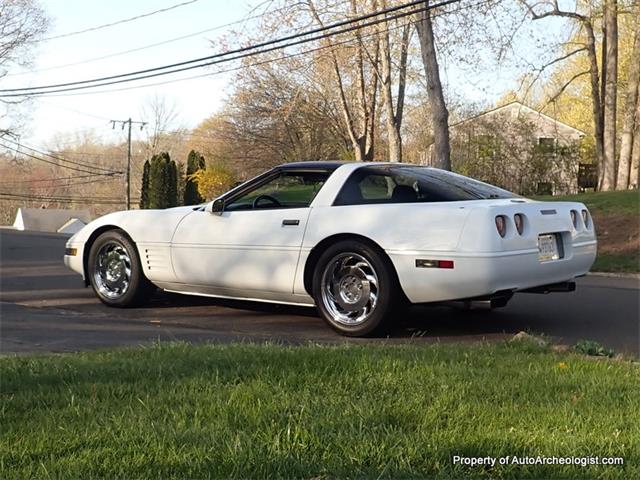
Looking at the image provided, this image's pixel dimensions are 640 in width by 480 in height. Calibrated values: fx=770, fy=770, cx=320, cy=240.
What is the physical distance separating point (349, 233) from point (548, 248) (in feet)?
5.28

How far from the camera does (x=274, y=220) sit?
6695 mm

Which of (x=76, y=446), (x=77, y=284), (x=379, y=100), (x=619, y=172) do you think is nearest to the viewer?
(x=76, y=446)

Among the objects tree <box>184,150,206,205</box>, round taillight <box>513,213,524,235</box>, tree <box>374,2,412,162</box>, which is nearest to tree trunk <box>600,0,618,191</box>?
tree <box>374,2,412,162</box>

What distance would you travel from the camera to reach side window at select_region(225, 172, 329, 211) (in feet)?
22.1

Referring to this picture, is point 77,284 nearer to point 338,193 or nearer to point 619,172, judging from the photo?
point 338,193

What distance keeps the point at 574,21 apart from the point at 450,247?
28.2 metres

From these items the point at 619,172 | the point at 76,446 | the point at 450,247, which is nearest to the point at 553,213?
the point at 450,247

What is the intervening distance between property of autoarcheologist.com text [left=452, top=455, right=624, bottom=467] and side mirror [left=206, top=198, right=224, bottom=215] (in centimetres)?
452

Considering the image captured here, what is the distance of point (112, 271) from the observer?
25.2ft

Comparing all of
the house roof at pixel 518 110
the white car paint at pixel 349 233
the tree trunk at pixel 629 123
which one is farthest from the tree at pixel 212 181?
the white car paint at pixel 349 233

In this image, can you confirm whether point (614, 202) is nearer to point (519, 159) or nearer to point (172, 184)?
point (519, 159)

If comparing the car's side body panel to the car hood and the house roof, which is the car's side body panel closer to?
the car hood

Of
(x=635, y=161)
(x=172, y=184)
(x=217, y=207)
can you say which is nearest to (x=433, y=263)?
(x=217, y=207)

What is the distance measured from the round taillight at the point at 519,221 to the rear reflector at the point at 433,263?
62cm
